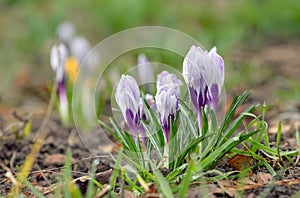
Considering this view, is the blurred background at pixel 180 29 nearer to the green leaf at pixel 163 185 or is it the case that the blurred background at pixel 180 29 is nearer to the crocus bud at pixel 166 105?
the crocus bud at pixel 166 105

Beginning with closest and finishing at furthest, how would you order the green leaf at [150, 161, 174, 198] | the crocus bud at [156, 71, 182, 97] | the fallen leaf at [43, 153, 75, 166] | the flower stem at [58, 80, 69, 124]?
the green leaf at [150, 161, 174, 198] → the crocus bud at [156, 71, 182, 97] → the fallen leaf at [43, 153, 75, 166] → the flower stem at [58, 80, 69, 124]

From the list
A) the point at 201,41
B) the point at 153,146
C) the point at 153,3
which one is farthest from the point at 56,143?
the point at 153,3

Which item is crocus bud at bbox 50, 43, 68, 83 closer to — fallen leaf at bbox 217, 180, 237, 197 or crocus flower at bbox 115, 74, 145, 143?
crocus flower at bbox 115, 74, 145, 143

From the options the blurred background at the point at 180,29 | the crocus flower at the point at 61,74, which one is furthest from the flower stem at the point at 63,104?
the blurred background at the point at 180,29

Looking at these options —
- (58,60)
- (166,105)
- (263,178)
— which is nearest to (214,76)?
(166,105)

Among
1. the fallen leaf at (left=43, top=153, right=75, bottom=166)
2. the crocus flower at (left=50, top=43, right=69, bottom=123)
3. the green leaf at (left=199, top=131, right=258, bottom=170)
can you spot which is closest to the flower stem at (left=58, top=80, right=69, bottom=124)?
the crocus flower at (left=50, top=43, right=69, bottom=123)

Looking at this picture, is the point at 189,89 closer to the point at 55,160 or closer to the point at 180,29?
the point at 55,160
